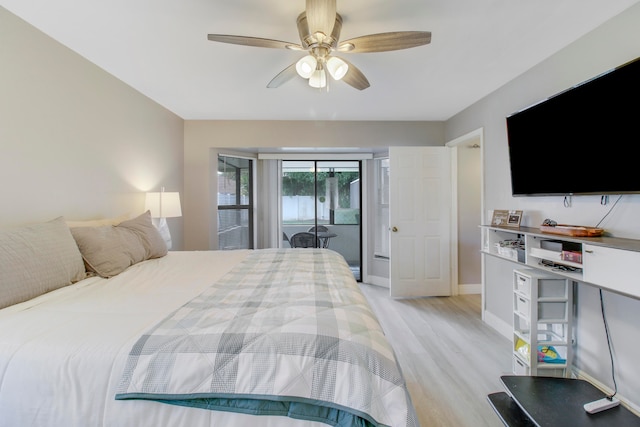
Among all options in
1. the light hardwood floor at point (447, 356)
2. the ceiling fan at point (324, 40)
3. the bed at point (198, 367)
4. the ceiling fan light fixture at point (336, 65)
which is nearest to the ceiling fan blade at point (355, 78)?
the ceiling fan at point (324, 40)

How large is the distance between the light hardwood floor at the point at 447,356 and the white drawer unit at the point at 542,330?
0.22m

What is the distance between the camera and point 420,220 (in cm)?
353

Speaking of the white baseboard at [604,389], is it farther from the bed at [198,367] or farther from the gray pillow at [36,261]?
the gray pillow at [36,261]

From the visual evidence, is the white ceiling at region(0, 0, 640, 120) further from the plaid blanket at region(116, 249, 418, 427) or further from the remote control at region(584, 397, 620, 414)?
the remote control at region(584, 397, 620, 414)

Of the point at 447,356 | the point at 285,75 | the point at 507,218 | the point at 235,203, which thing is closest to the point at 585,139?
the point at 507,218

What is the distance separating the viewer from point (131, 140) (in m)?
2.63

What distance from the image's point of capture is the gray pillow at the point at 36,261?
47.9 inches

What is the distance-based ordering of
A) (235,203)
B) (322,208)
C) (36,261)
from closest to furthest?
(36,261), (235,203), (322,208)

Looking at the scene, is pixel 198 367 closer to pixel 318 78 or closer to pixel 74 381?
pixel 74 381

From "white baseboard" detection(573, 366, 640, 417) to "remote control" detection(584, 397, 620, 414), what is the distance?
144 millimetres

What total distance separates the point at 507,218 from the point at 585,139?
0.89 metres

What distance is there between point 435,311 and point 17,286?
340 cm

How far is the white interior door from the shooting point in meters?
3.51

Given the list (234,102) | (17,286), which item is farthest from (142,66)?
(17,286)
